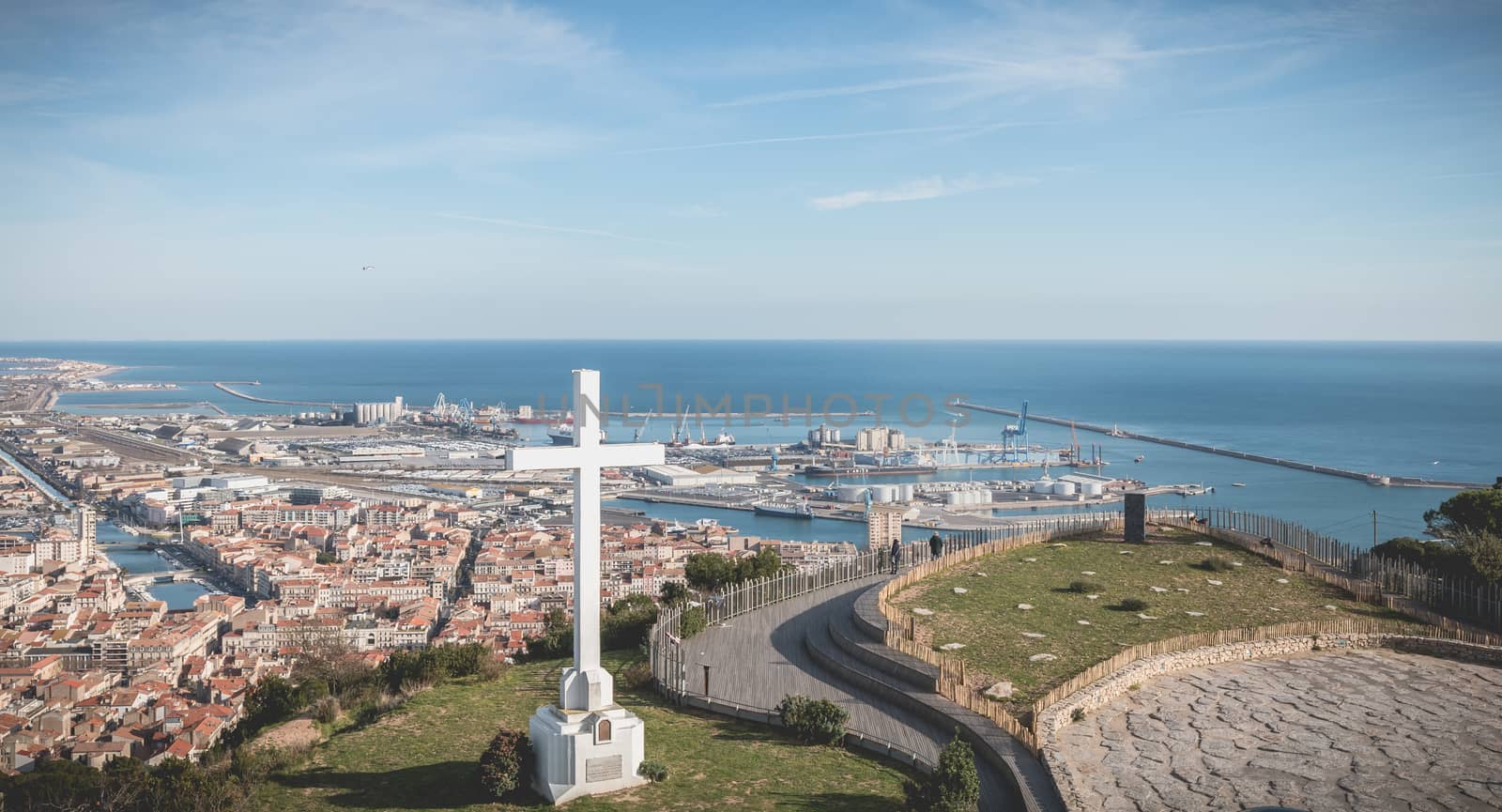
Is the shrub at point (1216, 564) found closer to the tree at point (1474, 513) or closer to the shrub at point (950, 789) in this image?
the tree at point (1474, 513)

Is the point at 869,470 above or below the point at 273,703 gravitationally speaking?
below

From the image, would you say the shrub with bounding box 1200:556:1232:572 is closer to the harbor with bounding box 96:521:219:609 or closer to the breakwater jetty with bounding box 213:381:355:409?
the harbor with bounding box 96:521:219:609

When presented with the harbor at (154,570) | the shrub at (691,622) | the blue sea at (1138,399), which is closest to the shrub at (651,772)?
the shrub at (691,622)

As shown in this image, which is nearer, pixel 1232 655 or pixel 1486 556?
pixel 1232 655

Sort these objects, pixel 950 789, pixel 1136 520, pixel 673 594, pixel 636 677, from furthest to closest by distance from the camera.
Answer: pixel 1136 520 → pixel 673 594 → pixel 636 677 → pixel 950 789

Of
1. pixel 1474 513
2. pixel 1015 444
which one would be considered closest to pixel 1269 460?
pixel 1015 444

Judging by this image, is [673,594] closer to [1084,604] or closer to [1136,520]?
[1084,604]

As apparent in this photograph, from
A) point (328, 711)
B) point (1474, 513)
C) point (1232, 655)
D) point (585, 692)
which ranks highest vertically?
point (1474, 513)

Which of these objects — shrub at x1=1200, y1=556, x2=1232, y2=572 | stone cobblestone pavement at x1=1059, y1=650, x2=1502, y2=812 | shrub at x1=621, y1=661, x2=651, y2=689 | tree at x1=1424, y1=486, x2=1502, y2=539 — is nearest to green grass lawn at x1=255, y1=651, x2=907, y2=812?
shrub at x1=621, y1=661, x2=651, y2=689
